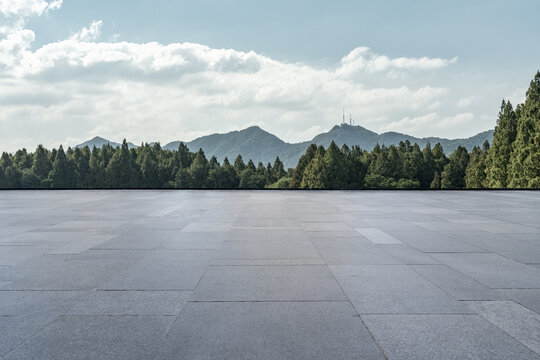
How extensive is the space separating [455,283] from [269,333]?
3.26 meters

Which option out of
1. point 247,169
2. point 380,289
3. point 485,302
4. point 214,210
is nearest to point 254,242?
point 380,289

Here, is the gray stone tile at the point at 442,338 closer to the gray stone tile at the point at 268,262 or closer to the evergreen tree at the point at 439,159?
the gray stone tile at the point at 268,262

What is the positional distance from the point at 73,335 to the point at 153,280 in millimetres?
1777

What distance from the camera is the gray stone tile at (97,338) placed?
3459mm

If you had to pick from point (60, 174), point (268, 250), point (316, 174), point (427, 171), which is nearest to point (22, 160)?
point (60, 174)

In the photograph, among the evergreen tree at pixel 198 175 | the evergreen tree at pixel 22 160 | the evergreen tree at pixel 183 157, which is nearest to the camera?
the evergreen tree at pixel 198 175

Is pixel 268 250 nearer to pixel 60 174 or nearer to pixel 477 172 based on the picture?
pixel 477 172

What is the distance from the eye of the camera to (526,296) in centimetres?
495

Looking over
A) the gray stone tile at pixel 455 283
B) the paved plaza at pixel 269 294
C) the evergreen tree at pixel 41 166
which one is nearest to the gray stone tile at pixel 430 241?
the paved plaza at pixel 269 294

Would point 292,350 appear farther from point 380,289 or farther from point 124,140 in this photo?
point 124,140

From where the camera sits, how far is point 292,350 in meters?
3.51

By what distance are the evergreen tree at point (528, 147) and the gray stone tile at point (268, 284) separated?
55082 mm

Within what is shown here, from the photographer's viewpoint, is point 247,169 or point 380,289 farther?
point 247,169

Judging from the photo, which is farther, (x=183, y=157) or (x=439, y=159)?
(x=183, y=157)
